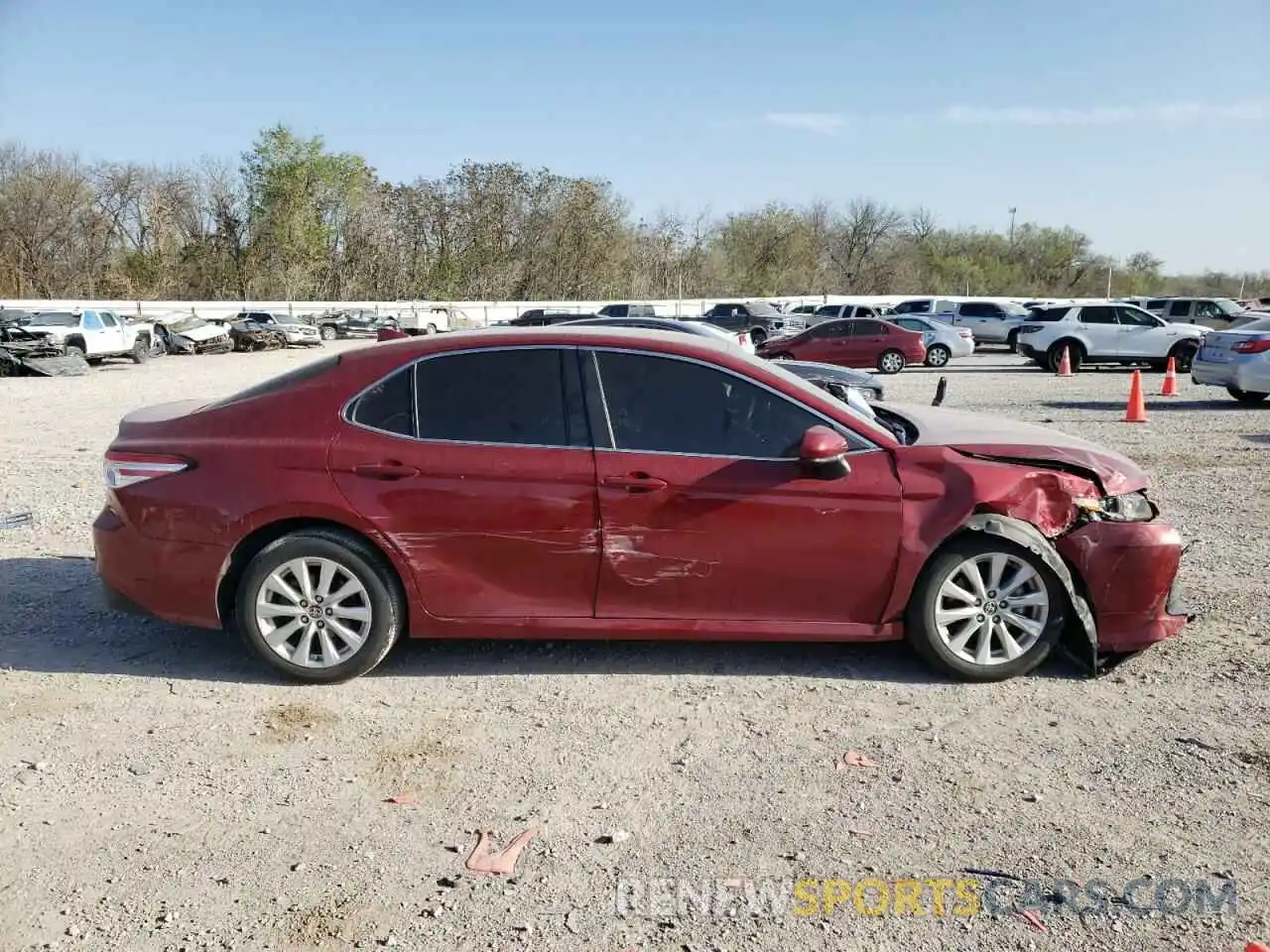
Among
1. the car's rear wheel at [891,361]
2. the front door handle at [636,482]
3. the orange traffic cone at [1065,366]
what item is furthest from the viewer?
the car's rear wheel at [891,361]

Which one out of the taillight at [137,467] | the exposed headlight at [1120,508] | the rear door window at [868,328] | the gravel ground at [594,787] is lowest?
the gravel ground at [594,787]

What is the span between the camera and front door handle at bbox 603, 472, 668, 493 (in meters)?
4.47

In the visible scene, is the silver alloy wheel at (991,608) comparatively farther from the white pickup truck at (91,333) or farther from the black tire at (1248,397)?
the white pickup truck at (91,333)

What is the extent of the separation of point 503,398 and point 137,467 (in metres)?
1.76

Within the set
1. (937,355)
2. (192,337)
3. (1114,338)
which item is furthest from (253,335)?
(1114,338)

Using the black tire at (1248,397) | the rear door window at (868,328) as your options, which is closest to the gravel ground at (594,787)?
the black tire at (1248,397)

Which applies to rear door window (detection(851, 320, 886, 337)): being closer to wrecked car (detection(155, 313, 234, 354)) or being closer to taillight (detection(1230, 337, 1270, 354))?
taillight (detection(1230, 337, 1270, 354))

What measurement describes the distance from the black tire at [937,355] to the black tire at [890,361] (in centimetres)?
219

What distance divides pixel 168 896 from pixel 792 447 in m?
2.94

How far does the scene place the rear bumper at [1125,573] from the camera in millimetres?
4586

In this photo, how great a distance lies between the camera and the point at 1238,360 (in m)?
15.6

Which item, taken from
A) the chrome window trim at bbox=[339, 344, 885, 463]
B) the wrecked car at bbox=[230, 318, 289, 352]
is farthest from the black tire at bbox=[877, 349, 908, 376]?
the wrecked car at bbox=[230, 318, 289, 352]

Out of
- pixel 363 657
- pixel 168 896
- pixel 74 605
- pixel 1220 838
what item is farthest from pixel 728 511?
pixel 74 605

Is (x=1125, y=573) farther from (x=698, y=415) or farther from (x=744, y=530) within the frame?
(x=698, y=415)
